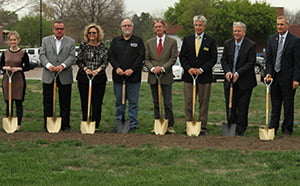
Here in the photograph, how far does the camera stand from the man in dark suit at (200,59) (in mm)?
8875

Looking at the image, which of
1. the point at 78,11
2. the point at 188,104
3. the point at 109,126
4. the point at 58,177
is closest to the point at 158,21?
the point at 188,104

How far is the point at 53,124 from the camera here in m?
8.99

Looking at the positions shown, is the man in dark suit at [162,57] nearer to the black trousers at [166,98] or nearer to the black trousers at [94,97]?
the black trousers at [166,98]

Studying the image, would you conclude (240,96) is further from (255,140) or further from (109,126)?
(109,126)

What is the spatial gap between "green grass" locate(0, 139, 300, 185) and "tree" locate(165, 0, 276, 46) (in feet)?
180

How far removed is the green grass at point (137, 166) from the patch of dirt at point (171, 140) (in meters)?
0.32

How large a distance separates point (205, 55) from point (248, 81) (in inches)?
36.4

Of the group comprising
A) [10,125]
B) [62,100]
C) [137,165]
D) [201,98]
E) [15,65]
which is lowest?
[137,165]

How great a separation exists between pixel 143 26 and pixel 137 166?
89.5 m

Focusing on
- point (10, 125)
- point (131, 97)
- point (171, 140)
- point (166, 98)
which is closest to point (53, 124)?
point (10, 125)

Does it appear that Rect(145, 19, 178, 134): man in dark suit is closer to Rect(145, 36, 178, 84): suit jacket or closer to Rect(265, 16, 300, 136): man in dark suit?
Rect(145, 36, 178, 84): suit jacket

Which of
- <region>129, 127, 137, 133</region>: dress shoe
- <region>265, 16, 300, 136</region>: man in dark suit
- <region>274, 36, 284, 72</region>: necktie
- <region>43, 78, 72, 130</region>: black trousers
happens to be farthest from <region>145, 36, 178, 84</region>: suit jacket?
<region>274, 36, 284, 72</region>: necktie

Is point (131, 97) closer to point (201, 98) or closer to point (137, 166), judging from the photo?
point (201, 98)

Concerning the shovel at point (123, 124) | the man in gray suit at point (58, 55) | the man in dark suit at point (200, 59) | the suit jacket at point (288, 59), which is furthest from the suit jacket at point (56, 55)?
the suit jacket at point (288, 59)
